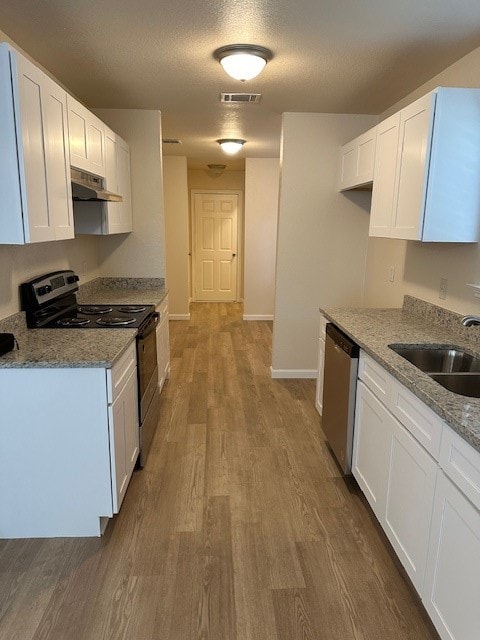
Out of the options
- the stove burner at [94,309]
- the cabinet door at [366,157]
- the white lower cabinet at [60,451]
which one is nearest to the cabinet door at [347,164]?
the cabinet door at [366,157]

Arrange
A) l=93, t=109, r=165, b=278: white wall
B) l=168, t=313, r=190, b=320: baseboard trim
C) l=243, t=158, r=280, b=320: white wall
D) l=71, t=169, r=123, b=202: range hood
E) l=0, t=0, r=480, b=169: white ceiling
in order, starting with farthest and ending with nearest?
l=168, t=313, r=190, b=320: baseboard trim
l=243, t=158, r=280, b=320: white wall
l=93, t=109, r=165, b=278: white wall
l=71, t=169, r=123, b=202: range hood
l=0, t=0, r=480, b=169: white ceiling

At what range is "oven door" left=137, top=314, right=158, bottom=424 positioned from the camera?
2.68 m

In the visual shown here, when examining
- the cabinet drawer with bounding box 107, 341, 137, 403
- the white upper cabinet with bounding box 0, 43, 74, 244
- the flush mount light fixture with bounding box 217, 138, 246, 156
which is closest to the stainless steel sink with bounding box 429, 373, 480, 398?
the cabinet drawer with bounding box 107, 341, 137, 403

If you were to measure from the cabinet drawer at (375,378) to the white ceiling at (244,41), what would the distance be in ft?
5.54

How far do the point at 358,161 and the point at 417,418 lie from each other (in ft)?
7.81

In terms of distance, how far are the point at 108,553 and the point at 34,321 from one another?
4.38ft

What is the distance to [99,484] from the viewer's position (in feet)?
6.91

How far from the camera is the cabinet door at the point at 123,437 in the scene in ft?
6.90

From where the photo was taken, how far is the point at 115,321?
2738 mm

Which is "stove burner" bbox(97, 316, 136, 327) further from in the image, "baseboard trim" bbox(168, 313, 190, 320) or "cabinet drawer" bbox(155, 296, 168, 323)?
"baseboard trim" bbox(168, 313, 190, 320)

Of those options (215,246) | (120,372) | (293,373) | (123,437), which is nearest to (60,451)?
(123,437)

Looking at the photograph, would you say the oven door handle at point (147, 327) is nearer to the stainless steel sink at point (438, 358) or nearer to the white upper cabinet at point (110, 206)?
the white upper cabinet at point (110, 206)

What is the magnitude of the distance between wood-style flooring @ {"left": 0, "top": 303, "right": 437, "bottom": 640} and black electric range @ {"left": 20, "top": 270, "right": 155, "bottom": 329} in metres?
0.94

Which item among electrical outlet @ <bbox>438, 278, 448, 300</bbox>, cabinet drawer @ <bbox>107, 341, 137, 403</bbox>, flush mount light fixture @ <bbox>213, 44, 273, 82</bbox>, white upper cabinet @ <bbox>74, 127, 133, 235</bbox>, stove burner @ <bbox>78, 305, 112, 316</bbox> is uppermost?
flush mount light fixture @ <bbox>213, 44, 273, 82</bbox>
